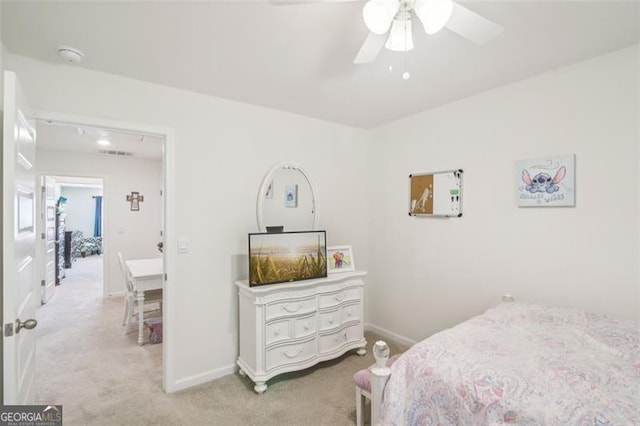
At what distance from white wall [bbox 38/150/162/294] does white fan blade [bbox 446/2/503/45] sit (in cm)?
576

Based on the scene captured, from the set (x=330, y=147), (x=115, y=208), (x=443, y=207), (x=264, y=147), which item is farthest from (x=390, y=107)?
(x=115, y=208)

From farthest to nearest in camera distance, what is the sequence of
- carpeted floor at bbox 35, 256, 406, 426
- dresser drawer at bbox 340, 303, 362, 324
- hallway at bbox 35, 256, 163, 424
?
dresser drawer at bbox 340, 303, 362, 324
hallway at bbox 35, 256, 163, 424
carpeted floor at bbox 35, 256, 406, 426

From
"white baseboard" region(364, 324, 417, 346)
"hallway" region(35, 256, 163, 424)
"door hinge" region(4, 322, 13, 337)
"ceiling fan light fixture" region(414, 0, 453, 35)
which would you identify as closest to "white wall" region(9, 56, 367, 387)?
"hallway" region(35, 256, 163, 424)

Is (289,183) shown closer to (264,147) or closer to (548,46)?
(264,147)

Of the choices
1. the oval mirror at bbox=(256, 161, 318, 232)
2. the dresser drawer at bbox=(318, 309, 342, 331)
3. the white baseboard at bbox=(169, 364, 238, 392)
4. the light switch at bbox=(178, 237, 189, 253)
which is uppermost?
the oval mirror at bbox=(256, 161, 318, 232)

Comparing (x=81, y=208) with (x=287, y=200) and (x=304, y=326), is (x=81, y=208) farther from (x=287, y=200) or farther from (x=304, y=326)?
(x=304, y=326)

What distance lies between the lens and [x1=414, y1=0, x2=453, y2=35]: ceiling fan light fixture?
115cm

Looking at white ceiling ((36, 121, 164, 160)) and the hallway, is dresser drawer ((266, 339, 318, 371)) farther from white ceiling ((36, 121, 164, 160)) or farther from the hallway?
white ceiling ((36, 121, 164, 160))

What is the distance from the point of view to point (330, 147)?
3.41 meters

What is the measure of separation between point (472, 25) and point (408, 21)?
0.27 m

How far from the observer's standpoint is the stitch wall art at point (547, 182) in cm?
212

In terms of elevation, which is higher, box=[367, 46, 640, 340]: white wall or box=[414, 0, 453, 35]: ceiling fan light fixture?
box=[414, 0, 453, 35]: ceiling fan light fixture

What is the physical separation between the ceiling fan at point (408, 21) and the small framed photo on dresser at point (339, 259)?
1.90 meters

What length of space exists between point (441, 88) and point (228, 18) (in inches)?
66.9
